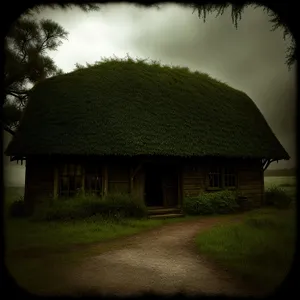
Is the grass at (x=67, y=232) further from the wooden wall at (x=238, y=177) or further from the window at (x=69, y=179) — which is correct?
Result: the wooden wall at (x=238, y=177)

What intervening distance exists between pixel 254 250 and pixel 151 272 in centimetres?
246

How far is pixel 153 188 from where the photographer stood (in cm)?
1666

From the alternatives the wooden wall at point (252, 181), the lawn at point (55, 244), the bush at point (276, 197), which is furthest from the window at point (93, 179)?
the bush at point (276, 197)

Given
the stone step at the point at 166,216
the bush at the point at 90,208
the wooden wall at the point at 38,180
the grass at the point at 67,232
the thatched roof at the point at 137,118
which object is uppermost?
the thatched roof at the point at 137,118

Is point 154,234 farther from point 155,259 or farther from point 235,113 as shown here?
point 235,113

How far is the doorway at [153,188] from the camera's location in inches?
632

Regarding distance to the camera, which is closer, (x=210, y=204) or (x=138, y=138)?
(x=138, y=138)

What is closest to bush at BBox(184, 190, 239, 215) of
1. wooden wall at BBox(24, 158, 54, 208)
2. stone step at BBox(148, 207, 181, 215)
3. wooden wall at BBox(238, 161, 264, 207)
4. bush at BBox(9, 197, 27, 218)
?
stone step at BBox(148, 207, 181, 215)

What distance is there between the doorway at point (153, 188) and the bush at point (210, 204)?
2.49 m

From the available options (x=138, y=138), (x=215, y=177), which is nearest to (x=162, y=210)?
(x=138, y=138)

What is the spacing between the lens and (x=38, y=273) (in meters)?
5.09

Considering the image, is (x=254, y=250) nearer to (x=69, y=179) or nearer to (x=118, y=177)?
(x=118, y=177)

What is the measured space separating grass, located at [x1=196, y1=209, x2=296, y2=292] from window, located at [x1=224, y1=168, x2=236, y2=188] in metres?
6.90

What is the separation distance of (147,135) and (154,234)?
5664 mm
